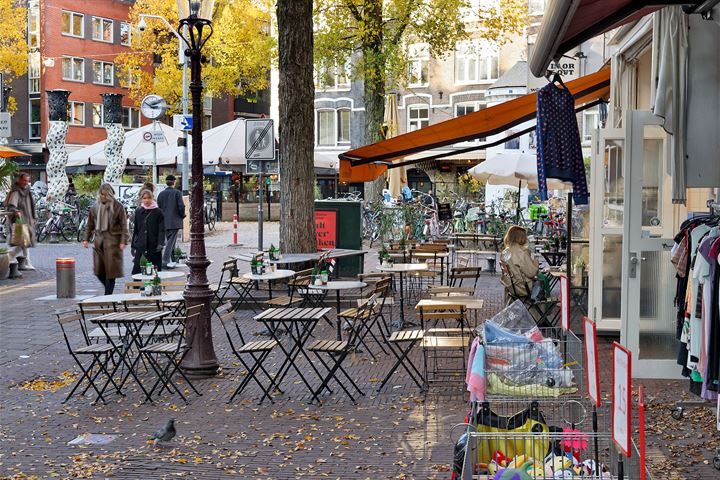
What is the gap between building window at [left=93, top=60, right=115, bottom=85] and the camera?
55.3m

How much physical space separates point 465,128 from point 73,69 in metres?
46.3

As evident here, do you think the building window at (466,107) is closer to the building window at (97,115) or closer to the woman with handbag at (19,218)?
the building window at (97,115)

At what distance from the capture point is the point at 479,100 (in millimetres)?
50469

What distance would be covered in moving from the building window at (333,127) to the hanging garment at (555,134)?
4634 centimetres

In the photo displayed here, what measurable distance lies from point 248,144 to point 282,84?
2.03 m

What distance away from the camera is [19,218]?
18609 mm

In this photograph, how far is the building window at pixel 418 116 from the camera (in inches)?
2053

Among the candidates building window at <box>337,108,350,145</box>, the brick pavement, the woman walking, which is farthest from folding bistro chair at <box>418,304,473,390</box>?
building window at <box>337,108,350,145</box>

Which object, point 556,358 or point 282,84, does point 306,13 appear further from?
point 556,358

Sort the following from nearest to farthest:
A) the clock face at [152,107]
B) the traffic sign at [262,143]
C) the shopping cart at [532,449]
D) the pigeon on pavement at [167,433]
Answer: the shopping cart at [532,449], the pigeon on pavement at [167,433], the traffic sign at [262,143], the clock face at [152,107]

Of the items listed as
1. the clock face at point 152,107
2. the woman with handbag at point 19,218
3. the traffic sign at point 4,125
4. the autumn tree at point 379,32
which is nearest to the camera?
the woman with handbag at point 19,218

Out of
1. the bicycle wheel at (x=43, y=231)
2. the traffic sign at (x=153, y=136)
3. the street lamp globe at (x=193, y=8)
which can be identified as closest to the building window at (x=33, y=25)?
the bicycle wheel at (x=43, y=231)

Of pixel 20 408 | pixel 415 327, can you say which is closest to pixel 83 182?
pixel 415 327

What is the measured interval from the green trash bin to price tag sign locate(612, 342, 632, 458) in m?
13.0
